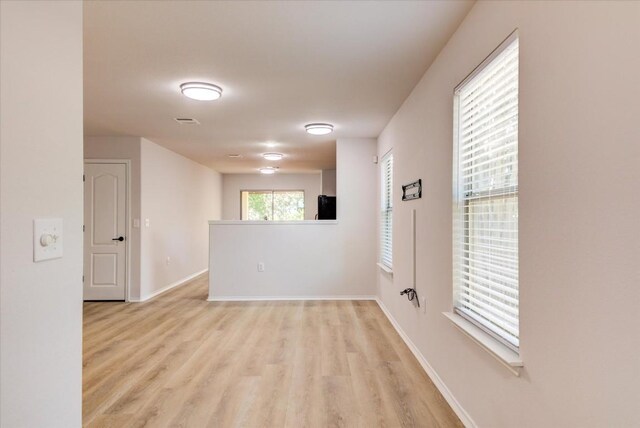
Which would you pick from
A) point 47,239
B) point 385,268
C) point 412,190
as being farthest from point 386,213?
point 47,239

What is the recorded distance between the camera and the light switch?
977 mm

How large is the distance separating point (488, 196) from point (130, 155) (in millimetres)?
4998

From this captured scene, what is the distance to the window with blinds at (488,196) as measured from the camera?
1.61 meters

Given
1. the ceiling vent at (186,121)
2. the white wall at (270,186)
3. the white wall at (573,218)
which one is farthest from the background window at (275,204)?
the white wall at (573,218)

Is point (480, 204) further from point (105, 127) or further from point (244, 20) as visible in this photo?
point (105, 127)

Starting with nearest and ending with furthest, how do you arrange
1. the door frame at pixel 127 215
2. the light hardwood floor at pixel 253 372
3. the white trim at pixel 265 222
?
1. the light hardwood floor at pixel 253 372
2. the door frame at pixel 127 215
3. the white trim at pixel 265 222

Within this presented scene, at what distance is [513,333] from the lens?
1.60 m

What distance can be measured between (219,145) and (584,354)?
18.0 feet

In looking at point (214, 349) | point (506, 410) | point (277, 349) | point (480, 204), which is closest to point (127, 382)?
point (214, 349)

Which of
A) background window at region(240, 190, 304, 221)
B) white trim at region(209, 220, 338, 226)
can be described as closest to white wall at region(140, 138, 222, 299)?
white trim at region(209, 220, 338, 226)

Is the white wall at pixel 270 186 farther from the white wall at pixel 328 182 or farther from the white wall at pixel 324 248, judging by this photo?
the white wall at pixel 324 248

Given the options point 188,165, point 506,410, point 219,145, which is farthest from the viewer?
point 188,165

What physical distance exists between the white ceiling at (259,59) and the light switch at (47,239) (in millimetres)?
1485

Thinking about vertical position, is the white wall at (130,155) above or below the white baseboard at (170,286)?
above
